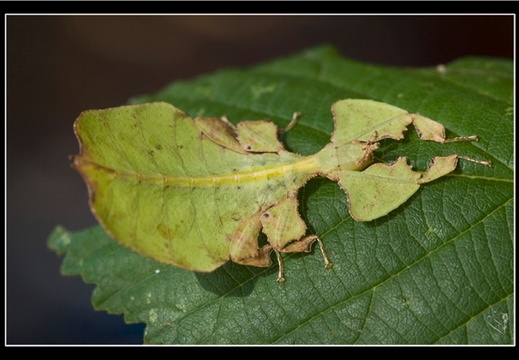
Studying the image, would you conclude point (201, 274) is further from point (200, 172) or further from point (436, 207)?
point (436, 207)

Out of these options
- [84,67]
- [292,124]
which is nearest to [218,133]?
A: [292,124]

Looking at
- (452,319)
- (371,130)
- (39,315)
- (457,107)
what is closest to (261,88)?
(371,130)

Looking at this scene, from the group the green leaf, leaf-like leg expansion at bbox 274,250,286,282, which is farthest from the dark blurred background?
leaf-like leg expansion at bbox 274,250,286,282

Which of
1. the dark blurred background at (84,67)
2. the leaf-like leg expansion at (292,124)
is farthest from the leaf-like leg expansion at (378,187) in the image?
the dark blurred background at (84,67)

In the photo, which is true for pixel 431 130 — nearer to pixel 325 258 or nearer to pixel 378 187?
pixel 378 187

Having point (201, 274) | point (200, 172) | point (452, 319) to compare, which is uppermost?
point (200, 172)

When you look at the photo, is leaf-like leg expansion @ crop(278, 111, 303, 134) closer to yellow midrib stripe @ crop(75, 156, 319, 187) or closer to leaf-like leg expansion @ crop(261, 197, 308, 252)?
yellow midrib stripe @ crop(75, 156, 319, 187)
